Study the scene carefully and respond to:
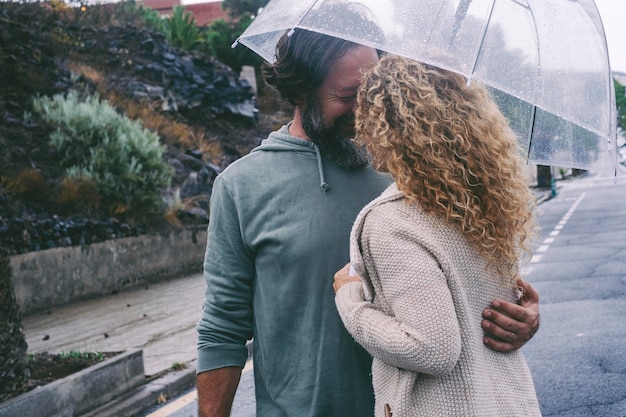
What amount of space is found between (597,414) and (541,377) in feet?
2.90

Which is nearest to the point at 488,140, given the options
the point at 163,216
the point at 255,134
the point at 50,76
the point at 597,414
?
the point at 597,414

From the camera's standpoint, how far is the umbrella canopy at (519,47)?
7.55 feet

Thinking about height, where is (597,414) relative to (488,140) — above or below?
below

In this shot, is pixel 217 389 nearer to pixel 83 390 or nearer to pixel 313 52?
pixel 313 52

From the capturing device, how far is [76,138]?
14.1 m

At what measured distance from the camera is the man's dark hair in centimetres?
231

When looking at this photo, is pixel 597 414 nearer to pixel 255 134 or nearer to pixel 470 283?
pixel 470 283

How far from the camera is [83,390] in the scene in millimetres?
→ 5699

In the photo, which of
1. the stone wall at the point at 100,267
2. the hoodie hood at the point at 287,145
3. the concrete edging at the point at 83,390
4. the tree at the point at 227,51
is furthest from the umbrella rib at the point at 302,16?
the tree at the point at 227,51

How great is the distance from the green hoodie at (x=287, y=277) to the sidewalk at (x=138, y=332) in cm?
384

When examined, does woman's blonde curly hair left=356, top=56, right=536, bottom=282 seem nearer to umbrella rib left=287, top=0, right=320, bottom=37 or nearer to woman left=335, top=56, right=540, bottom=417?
woman left=335, top=56, right=540, bottom=417

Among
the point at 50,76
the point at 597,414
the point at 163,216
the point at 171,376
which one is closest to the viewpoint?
the point at 597,414

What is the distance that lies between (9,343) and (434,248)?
4.13 meters

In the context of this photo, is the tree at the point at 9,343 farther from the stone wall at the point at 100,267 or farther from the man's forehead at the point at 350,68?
the stone wall at the point at 100,267
